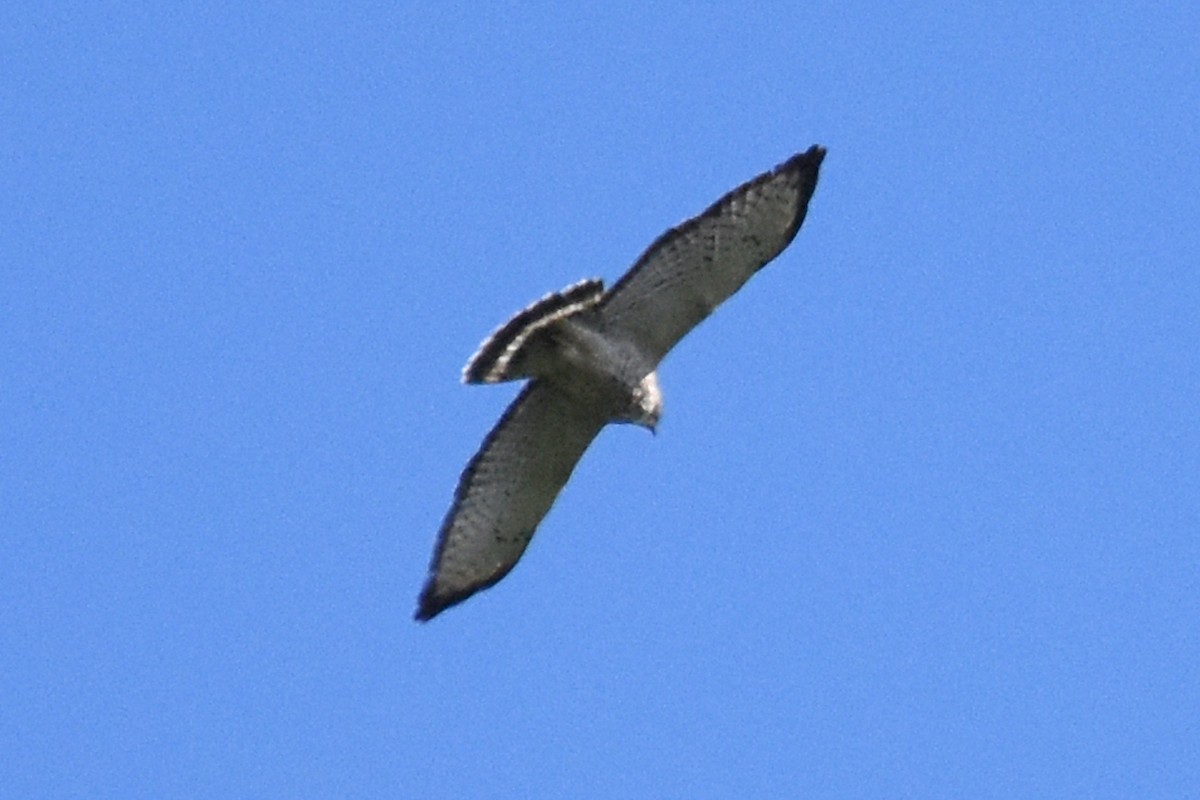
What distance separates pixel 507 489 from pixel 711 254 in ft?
6.68

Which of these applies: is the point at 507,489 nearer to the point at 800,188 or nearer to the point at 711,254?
the point at 711,254

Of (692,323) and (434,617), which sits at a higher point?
(692,323)

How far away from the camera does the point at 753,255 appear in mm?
14234

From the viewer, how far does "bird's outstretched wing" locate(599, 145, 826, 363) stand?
46.3ft

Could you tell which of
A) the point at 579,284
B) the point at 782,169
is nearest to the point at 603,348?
the point at 579,284

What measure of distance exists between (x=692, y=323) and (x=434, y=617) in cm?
247

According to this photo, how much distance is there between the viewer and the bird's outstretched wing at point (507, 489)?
1505 cm

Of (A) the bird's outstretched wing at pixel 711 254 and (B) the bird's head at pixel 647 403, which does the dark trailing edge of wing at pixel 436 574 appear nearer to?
(B) the bird's head at pixel 647 403

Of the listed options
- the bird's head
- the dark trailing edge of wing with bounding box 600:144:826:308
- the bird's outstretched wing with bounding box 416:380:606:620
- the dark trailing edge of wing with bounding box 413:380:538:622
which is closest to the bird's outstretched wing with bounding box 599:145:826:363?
the dark trailing edge of wing with bounding box 600:144:826:308

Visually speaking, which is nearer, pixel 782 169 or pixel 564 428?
pixel 782 169

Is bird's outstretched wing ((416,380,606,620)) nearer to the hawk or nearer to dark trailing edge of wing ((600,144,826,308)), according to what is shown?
the hawk

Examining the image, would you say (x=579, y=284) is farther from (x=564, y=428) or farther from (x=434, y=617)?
(x=434, y=617)

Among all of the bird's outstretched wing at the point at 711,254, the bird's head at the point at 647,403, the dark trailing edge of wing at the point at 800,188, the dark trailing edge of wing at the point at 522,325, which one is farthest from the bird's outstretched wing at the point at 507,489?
the dark trailing edge of wing at the point at 800,188

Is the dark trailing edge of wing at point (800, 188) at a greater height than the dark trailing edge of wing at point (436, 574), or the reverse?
the dark trailing edge of wing at point (800, 188)
